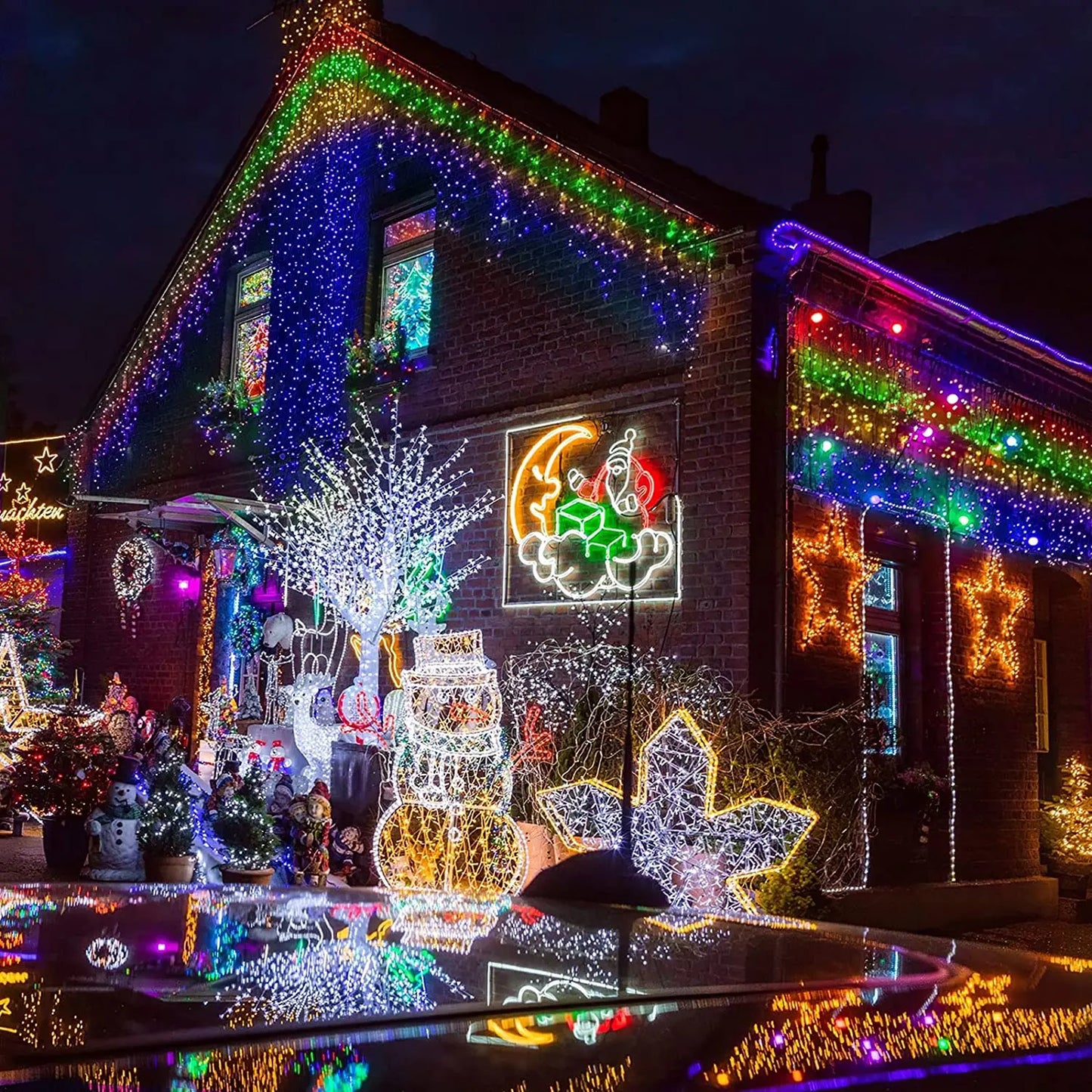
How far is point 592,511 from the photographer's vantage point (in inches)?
403

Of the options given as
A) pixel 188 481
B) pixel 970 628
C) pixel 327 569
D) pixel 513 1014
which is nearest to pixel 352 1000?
pixel 513 1014

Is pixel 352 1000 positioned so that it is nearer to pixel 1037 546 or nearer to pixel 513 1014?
pixel 513 1014

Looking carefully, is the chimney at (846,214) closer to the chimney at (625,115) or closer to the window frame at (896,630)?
the chimney at (625,115)

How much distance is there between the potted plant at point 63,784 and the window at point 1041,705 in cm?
880

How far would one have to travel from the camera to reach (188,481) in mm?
15297

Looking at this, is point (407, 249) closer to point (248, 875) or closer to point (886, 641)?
point (886, 641)

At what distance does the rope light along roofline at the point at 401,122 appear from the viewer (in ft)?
33.7

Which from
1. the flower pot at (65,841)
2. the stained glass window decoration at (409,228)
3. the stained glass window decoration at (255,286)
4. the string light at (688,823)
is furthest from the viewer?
the stained glass window decoration at (255,286)

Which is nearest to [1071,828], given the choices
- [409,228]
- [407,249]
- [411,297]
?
[411,297]

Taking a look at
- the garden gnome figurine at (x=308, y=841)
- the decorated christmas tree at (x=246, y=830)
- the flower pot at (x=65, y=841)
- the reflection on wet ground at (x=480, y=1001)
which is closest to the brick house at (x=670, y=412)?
the garden gnome figurine at (x=308, y=841)

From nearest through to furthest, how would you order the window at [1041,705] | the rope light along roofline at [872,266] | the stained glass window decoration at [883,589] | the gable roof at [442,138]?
the rope light along roofline at [872,266] < the gable roof at [442,138] < the stained glass window decoration at [883,589] < the window at [1041,705]

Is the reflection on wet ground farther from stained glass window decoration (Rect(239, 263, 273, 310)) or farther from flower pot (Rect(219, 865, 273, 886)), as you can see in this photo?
stained glass window decoration (Rect(239, 263, 273, 310))

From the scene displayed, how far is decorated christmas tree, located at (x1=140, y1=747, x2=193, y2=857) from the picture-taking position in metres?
9.02

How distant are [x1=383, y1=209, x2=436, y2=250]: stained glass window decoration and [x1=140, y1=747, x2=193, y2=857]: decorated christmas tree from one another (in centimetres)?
614
